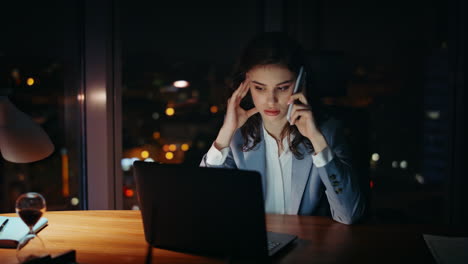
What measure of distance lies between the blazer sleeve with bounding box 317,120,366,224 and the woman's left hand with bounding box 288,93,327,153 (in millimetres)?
149

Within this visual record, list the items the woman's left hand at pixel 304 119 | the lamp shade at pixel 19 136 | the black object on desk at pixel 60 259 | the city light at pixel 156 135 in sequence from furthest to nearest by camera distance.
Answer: the city light at pixel 156 135 → the woman's left hand at pixel 304 119 → the lamp shade at pixel 19 136 → the black object on desk at pixel 60 259

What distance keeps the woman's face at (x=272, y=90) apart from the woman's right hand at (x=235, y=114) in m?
0.05

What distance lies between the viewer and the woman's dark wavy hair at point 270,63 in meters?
2.45

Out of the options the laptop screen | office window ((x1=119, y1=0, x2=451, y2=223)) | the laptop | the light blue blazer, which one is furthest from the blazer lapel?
the laptop screen

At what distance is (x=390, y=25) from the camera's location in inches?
116

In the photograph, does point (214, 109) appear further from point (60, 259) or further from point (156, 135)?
point (60, 259)

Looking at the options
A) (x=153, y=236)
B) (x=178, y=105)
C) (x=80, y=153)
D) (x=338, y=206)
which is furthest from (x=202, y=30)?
(x=153, y=236)

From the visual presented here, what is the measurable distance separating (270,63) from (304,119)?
39 centimetres

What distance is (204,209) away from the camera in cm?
125

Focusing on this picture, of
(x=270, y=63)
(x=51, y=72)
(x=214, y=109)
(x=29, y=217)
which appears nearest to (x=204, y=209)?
(x=29, y=217)

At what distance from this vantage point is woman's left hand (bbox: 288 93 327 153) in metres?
2.19

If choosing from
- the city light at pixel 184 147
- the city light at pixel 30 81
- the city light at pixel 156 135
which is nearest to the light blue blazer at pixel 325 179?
the city light at pixel 184 147

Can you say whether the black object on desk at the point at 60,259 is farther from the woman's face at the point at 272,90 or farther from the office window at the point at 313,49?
the office window at the point at 313,49

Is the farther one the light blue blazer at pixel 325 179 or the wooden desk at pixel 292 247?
the light blue blazer at pixel 325 179
